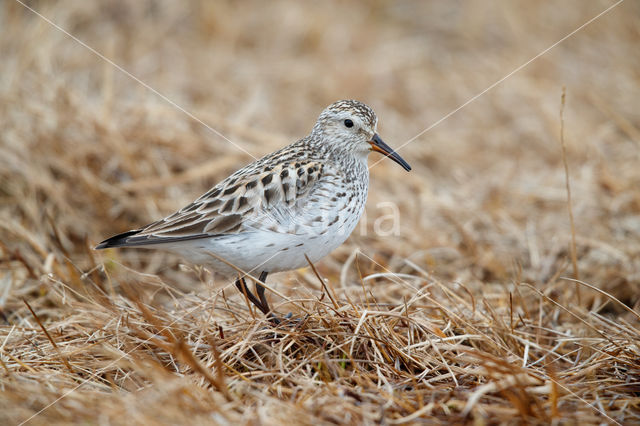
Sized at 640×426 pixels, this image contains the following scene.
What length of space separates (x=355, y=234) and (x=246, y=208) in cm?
224

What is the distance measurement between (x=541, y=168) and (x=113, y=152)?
516 centimetres

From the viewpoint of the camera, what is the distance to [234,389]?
2.98m

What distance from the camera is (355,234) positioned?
5.75 metres

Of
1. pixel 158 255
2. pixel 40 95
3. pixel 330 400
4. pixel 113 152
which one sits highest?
pixel 40 95

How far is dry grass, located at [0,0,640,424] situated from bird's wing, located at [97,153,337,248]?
26 centimetres

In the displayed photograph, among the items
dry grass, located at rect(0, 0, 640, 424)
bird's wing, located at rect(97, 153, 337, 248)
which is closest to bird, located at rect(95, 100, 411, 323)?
bird's wing, located at rect(97, 153, 337, 248)

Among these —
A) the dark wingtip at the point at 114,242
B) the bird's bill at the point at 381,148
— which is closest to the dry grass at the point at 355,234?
the dark wingtip at the point at 114,242

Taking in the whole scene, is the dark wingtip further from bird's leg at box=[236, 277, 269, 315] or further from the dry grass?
bird's leg at box=[236, 277, 269, 315]

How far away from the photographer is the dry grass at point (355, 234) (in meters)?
2.97

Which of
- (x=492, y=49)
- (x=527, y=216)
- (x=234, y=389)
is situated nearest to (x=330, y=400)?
(x=234, y=389)

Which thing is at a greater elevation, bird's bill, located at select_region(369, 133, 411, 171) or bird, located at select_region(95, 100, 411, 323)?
bird's bill, located at select_region(369, 133, 411, 171)

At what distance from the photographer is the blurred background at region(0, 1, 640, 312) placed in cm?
555

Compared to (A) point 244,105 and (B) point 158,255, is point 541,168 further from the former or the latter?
(B) point 158,255

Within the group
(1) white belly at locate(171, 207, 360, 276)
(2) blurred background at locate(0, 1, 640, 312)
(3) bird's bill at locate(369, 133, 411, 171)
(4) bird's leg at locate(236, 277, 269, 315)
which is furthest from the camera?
(2) blurred background at locate(0, 1, 640, 312)
